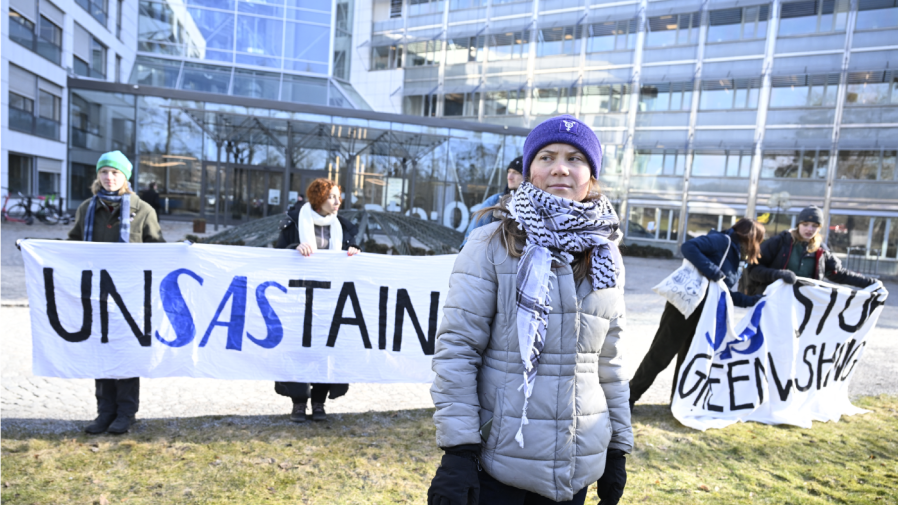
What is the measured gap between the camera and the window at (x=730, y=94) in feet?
105

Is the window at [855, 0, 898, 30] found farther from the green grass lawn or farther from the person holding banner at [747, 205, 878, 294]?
the green grass lawn

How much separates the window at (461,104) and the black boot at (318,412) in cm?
3811

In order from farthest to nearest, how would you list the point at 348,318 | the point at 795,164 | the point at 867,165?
the point at 795,164 < the point at 867,165 < the point at 348,318

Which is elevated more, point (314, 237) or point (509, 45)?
point (509, 45)

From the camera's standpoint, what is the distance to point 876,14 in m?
29.2

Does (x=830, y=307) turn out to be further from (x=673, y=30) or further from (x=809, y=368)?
(x=673, y=30)

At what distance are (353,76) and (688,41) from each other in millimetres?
26611

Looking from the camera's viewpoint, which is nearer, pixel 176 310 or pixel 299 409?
pixel 176 310

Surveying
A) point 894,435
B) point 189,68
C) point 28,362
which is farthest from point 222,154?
point 894,435

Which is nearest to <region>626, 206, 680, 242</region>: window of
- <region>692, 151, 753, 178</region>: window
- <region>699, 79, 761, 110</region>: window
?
<region>692, 151, 753, 178</region>: window

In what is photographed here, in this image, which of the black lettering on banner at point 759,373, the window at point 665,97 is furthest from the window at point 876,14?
the black lettering on banner at point 759,373

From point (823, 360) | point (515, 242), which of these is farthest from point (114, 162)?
point (823, 360)

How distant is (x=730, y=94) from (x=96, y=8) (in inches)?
1419

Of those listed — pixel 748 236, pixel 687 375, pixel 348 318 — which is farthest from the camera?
pixel 687 375
